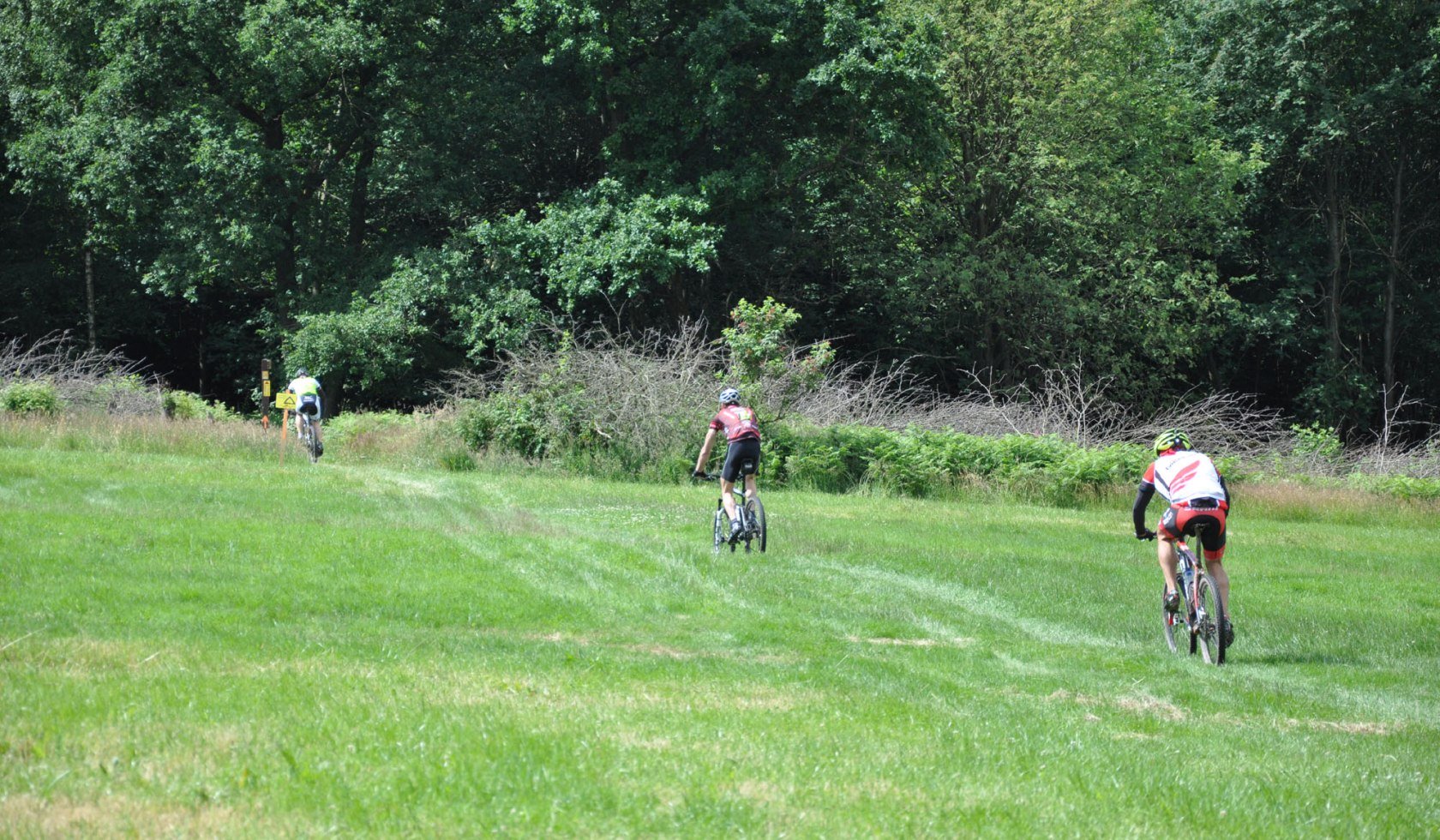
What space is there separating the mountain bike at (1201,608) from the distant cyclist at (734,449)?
219 inches

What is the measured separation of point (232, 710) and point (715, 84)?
28295mm

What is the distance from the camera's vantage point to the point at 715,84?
33.9m

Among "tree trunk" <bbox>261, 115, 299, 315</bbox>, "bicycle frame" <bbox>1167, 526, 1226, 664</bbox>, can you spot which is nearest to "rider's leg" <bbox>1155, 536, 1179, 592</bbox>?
"bicycle frame" <bbox>1167, 526, 1226, 664</bbox>

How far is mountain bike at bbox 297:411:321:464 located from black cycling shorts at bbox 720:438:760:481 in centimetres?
1251

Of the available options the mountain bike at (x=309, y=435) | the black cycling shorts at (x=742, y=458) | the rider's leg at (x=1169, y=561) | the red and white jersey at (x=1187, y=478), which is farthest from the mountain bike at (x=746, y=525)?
the mountain bike at (x=309, y=435)

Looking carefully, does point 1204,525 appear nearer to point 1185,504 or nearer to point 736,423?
point 1185,504

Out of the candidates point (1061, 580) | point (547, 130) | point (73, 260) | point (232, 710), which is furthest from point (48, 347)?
point (232, 710)

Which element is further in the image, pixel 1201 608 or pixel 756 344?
pixel 756 344

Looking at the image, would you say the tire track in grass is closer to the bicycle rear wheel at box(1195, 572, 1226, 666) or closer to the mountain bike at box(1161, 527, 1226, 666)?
the mountain bike at box(1161, 527, 1226, 666)

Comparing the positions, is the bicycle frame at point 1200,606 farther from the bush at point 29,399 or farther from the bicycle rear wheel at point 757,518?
the bush at point 29,399

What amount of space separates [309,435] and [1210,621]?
19164mm

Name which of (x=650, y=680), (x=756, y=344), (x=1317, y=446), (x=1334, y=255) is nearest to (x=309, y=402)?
(x=756, y=344)

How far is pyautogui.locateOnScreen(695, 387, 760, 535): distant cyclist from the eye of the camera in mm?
16266

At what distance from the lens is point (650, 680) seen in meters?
9.32
